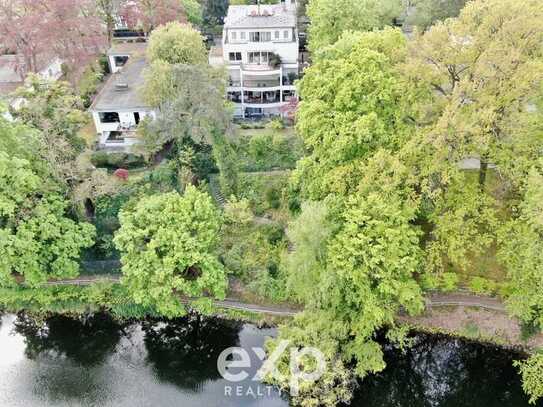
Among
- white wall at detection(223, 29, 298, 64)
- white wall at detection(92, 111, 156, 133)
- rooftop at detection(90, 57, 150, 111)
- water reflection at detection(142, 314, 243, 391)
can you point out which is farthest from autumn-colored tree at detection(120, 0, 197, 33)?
water reflection at detection(142, 314, 243, 391)

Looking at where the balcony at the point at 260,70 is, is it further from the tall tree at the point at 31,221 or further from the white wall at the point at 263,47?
the tall tree at the point at 31,221

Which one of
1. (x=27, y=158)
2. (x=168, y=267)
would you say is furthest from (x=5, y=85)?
(x=168, y=267)

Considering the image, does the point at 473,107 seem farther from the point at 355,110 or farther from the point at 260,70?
the point at 260,70

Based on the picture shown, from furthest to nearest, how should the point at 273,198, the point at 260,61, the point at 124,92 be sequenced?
the point at 260,61 < the point at 124,92 < the point at 273,198

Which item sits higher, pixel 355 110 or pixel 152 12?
pixel 152 12

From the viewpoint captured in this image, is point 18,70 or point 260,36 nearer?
point 260,36

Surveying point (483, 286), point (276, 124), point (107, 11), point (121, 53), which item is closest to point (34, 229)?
point (276, 124)

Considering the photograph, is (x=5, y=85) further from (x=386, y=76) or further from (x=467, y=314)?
(x=467, y=314)

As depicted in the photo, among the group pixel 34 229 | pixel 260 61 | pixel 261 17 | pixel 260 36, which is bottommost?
pixel 34 229
